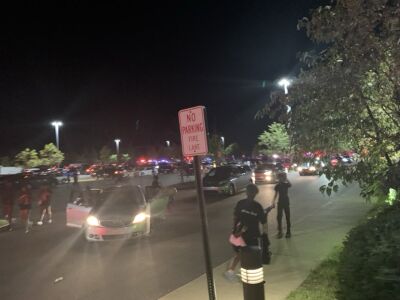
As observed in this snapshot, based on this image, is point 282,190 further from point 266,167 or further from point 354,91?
point 266,167

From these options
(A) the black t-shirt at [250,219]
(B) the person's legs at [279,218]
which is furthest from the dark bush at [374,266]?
(B) the person's legs at [279,218]

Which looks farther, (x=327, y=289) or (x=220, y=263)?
(x=220, y=263)

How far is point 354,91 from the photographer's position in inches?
233

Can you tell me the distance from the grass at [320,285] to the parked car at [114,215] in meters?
4.76

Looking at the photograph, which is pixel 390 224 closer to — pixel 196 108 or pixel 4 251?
pixel 196 108

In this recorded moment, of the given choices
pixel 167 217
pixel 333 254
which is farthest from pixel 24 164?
pixel 333 254

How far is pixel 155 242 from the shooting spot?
11094 millimetres

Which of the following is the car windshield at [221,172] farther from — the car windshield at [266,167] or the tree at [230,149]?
the tree at [230,149]

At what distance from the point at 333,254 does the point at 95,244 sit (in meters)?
5.57

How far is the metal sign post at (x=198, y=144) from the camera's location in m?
4.93

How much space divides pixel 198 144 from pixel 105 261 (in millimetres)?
5174

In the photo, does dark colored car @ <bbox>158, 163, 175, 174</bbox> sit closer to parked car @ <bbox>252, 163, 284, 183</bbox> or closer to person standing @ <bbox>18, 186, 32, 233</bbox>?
parked car @ <bbox>252, 163, 284, 183</bbox>

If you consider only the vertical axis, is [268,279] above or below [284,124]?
below

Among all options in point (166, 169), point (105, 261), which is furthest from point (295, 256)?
point (166, 169)
